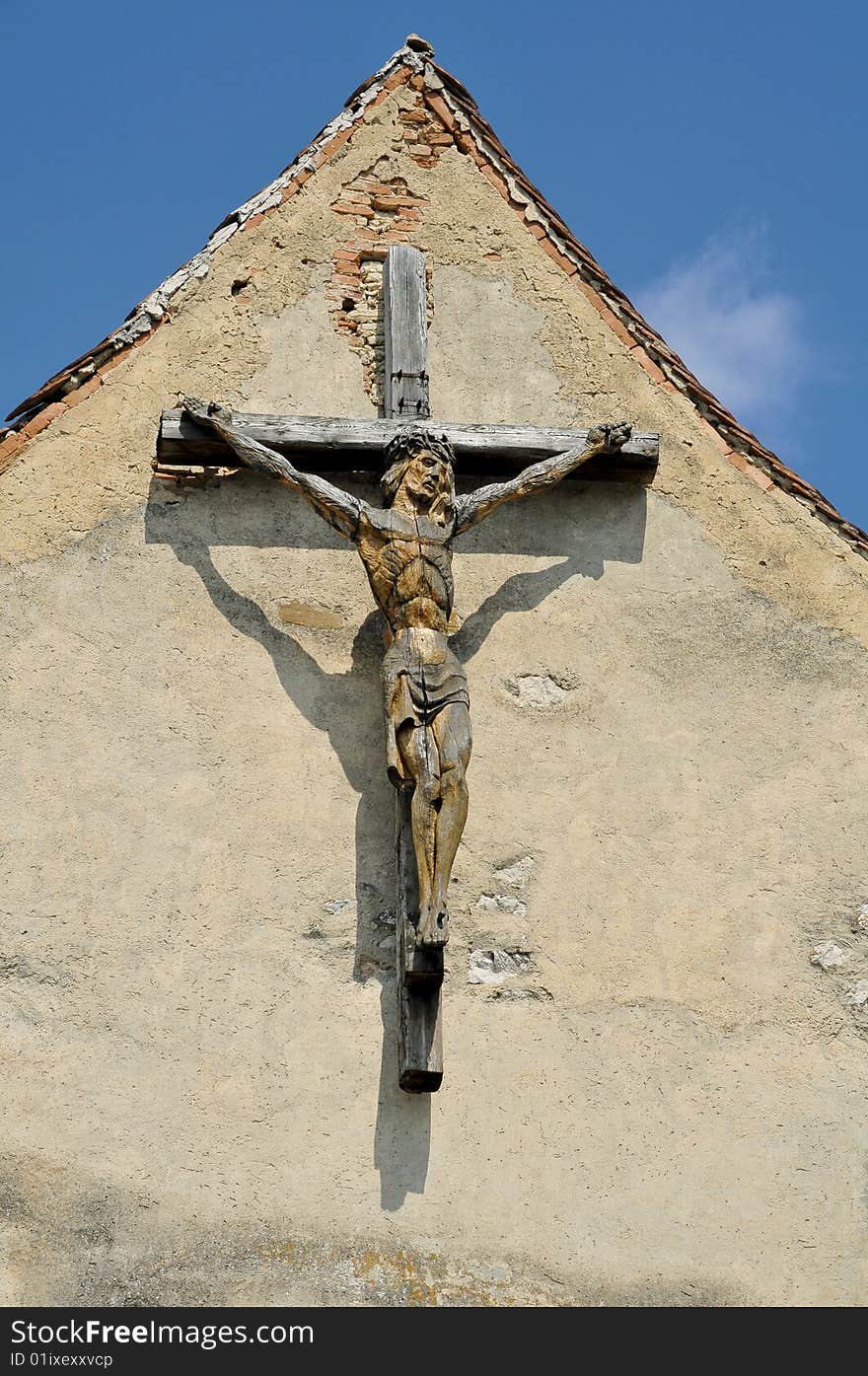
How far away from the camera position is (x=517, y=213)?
25.3 ft

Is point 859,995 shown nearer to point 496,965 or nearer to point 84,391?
point 496,965

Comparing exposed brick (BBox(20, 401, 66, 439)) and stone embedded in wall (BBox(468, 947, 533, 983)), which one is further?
exposed brick (BBox(20, 401, 66, 439))

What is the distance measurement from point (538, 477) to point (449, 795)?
4.05ft

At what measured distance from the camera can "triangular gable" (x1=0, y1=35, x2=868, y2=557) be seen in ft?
23.4

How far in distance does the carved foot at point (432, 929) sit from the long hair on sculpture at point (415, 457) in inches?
51.9

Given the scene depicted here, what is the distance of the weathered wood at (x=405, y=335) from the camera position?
7.19 m

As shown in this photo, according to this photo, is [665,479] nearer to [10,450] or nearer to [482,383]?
[482,383]

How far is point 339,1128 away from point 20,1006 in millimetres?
979

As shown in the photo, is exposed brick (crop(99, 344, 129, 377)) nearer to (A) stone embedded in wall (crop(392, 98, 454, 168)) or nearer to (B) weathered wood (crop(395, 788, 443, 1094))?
(A) stone embedded in wall (crop(392, 98, 454, 168))

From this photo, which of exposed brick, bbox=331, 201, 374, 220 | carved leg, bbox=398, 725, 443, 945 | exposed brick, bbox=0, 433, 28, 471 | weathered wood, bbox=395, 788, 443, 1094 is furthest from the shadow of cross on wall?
exposed brick, bbox=331, 201, 374, 220

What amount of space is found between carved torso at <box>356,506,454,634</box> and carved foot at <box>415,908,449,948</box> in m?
0.96

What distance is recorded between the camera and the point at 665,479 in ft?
24.0

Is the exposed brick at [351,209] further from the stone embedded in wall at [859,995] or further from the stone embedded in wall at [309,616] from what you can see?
the stone embedded in wall at [859,995]

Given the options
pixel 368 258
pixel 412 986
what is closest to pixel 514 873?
pixel 412 986
